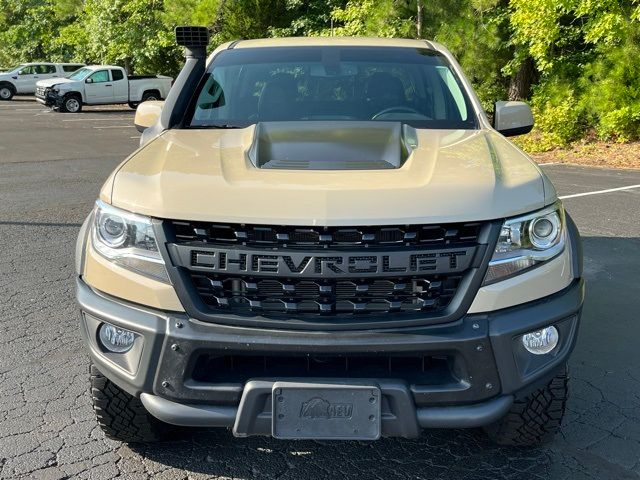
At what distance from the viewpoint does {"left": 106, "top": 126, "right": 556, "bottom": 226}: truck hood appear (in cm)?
240

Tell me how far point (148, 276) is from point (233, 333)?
38 cm

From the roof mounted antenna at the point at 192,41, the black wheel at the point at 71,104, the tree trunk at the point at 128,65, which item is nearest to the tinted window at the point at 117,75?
the black wheel at the point at 71,104

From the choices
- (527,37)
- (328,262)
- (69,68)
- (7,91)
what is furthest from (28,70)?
(328,262)

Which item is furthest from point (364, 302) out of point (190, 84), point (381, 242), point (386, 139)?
point (190, 84)

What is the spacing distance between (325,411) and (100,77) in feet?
88.6

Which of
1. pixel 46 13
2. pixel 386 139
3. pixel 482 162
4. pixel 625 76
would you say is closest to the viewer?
pixel 482 162

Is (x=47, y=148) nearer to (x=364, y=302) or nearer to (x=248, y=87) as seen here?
(x=248, y=87)

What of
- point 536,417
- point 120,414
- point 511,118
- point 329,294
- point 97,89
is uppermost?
point 511,118

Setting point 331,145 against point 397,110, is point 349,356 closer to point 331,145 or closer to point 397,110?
point 331,145

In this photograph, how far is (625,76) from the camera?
14.6 metres

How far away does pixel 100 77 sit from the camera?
1067 inches

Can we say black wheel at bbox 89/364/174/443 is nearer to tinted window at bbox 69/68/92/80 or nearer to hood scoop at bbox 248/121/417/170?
hood scoop at bbox 248/121/417/170

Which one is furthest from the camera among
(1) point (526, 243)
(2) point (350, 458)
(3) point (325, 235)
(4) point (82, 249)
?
(2) point (350, 458)

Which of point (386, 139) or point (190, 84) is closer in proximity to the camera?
point (386, 139)
